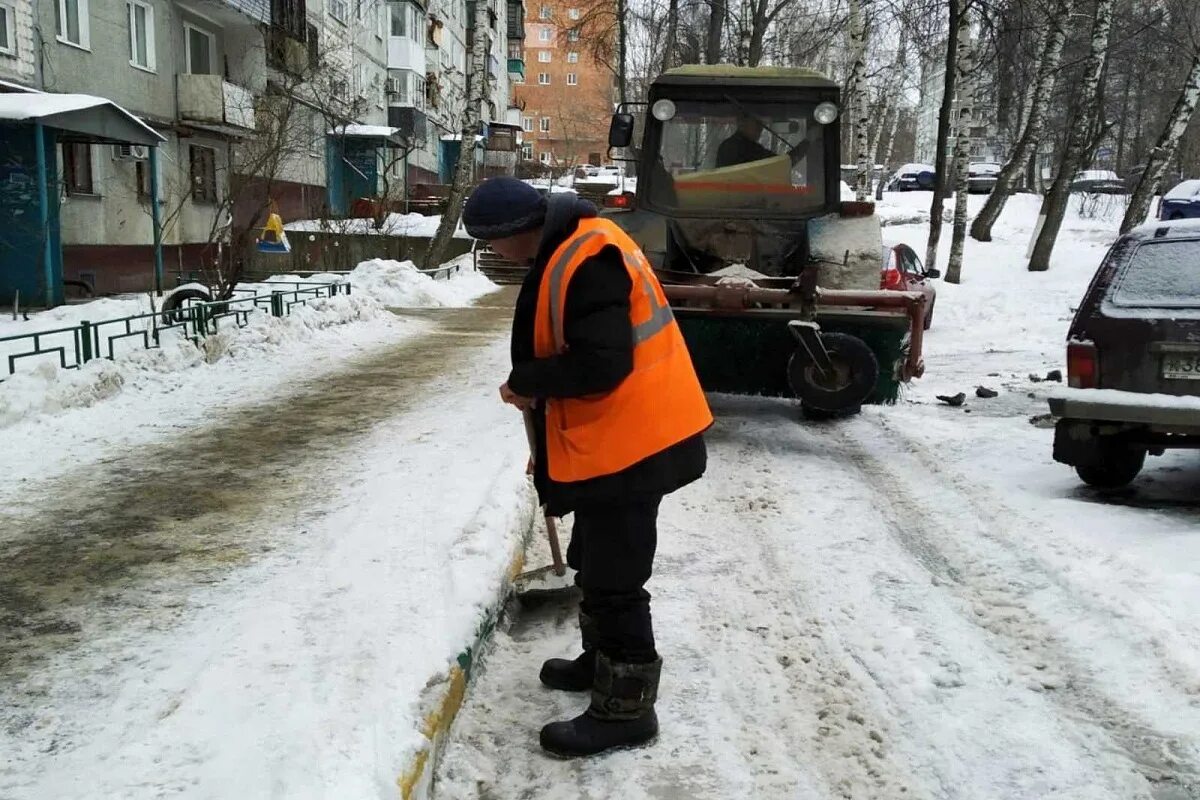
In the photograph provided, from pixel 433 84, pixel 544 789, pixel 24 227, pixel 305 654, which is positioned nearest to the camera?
pixel 544 789

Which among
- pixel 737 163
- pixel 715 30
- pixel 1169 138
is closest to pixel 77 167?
pixel 737 163

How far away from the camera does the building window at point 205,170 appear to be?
23109 millimetres

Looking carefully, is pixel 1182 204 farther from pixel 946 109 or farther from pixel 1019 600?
pixel 1019 600

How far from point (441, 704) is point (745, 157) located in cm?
635

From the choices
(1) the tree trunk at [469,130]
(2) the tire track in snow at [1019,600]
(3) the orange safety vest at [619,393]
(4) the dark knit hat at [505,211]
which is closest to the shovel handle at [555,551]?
(3) the orange safety vest at [619,393]

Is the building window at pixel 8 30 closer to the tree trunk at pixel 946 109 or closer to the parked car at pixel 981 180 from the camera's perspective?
the tree trunk at pixel 946 109

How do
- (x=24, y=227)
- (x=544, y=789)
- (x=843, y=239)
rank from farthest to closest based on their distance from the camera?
(x=24, y=227), (x=843, y=239), (x=544, y=789)

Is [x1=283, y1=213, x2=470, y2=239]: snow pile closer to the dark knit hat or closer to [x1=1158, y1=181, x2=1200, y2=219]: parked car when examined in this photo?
[x1=1158, y1=181, x2=1200, y2=219]: parked car

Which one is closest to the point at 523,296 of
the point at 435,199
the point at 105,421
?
the point at 105,421

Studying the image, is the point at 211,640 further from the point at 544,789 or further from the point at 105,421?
the point at 105,421

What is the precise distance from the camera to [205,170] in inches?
942

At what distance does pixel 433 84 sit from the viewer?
4728 centimetres

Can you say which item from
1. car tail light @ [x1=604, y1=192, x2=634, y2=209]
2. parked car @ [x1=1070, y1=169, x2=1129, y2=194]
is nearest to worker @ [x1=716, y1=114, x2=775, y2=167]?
car tail light @ [x1=604, y1=192, x2=634, y2=209]

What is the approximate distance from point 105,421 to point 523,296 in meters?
5.22
